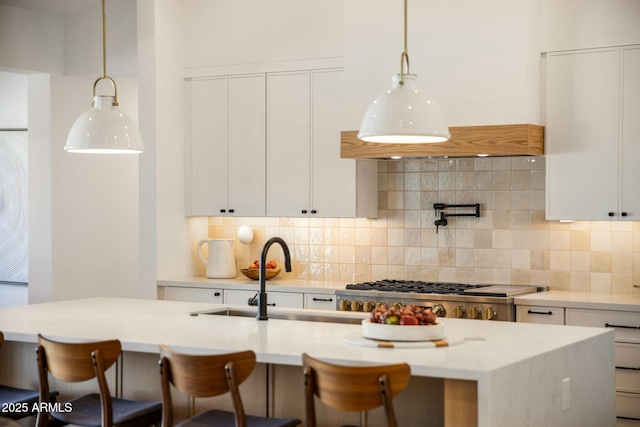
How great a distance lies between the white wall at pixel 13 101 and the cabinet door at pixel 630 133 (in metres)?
5.24

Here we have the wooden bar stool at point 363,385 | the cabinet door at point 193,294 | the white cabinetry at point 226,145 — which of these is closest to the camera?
the wooden bar stool at point 363,385

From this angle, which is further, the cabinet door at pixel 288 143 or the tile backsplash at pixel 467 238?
the cabinet door at pixel 288 143

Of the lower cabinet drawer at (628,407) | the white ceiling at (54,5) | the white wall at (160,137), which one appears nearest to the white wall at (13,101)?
the white ceiling at (54,5)

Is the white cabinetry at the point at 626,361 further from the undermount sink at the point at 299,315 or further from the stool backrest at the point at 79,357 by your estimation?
the stool backrest at the point at 79,357

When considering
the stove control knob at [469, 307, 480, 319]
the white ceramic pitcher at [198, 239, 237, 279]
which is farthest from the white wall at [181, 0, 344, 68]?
the stove control knob at [469, 307, 480, 319]

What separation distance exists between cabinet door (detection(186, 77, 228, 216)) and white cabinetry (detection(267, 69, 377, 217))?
41 centimetres

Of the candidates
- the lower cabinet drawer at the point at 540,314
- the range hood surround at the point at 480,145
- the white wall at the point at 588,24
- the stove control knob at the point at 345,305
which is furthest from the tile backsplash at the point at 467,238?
the white wall at the point at 588,24

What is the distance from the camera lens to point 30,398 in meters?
3.96

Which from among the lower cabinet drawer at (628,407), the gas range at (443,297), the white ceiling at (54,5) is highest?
the white ceiling at (54,5)

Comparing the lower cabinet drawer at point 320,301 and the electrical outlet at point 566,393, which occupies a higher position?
the lower cabinet drawer at point 320,301

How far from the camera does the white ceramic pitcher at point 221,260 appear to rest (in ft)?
22.2

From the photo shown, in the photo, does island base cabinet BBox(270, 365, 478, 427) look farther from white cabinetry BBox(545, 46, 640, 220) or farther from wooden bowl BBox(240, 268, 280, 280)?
wooden bowl BBox(240, 268, 280, 280)

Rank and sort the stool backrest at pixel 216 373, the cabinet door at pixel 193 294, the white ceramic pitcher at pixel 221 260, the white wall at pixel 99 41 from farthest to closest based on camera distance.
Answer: the white wall at pixel 99 41 < the white ceramic pitcher at pixel 221 260 < the cabinet door at pixel 193 294 < the stool backrest at pixel 216 373

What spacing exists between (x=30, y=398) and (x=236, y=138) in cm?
316
